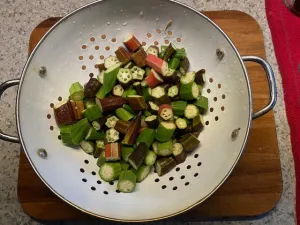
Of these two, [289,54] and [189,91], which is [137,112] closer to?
[189,91]

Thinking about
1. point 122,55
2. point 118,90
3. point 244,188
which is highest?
point 122,55

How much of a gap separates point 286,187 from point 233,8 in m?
0.63

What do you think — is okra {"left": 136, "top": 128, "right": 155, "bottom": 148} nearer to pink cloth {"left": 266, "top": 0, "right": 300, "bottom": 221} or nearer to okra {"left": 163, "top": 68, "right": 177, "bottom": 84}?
okra {"left": 163, "top": 68, "right": 177, "bottom": 84}

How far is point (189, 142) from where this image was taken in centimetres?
111

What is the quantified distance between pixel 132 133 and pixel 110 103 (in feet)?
0.38

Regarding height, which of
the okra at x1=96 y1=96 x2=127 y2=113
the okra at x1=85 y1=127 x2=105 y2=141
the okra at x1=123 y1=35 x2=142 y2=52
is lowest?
the okra at x1=85 y1=127 x2=105 y2=141

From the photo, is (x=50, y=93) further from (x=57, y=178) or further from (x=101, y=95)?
(x=57, y=178)

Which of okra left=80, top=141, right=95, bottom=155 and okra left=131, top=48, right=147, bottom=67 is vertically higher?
okra left=131, top=48, right=147, bottom=67

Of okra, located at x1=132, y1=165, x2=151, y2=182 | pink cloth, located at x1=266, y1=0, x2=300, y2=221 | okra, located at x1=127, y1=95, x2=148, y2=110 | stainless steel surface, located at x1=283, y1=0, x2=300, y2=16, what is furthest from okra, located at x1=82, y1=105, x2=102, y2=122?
stainless steel surface, located at x1=283, y1=0, x2=300, y2=16

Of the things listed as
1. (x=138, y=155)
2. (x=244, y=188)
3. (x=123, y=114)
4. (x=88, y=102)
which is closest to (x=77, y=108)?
(x=88, y=102)

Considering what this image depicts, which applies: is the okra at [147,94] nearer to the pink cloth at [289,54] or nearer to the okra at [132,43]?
the okra at [132,43]

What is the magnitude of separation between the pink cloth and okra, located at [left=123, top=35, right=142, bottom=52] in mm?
481

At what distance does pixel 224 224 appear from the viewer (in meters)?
1.14

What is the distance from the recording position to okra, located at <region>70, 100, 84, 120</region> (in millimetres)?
1158
